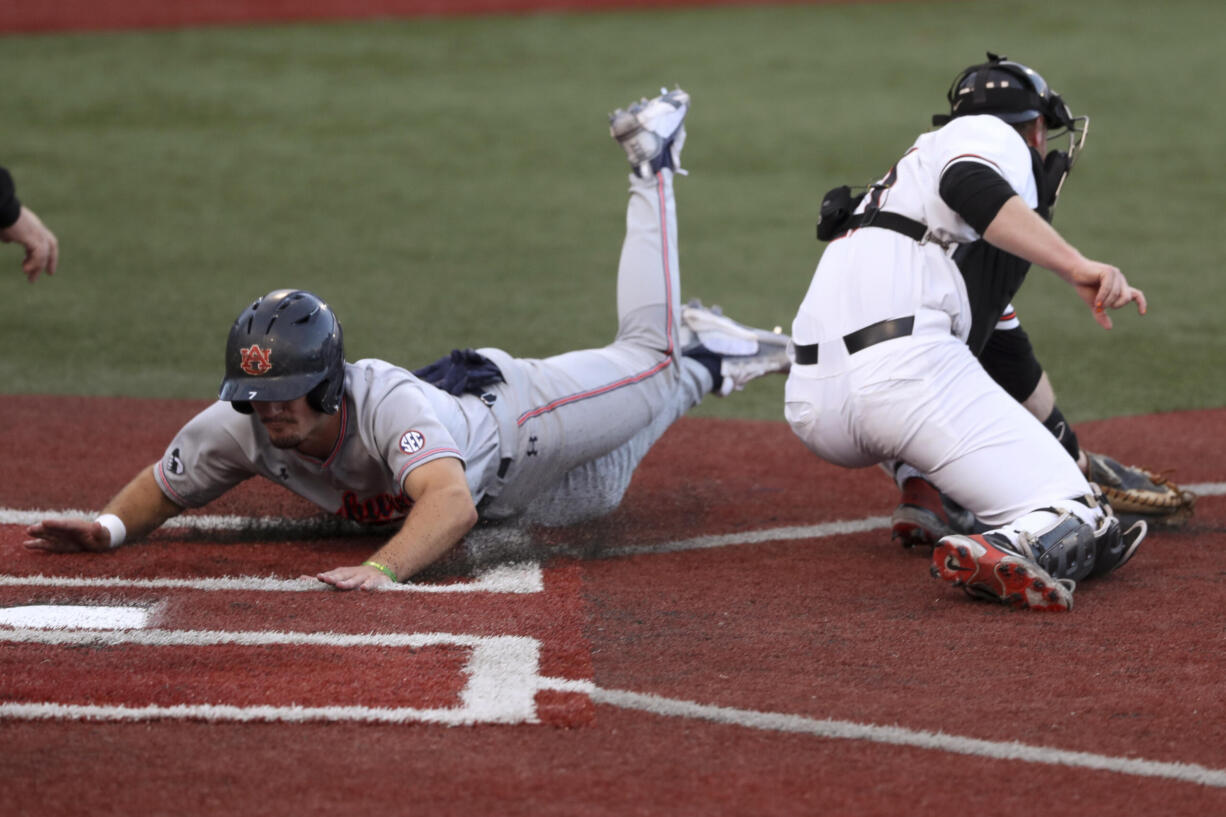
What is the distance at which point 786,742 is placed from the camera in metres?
3.06

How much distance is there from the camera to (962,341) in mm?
4441

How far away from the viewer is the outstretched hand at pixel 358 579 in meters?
3.86

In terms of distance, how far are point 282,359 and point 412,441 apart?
1.32 feet

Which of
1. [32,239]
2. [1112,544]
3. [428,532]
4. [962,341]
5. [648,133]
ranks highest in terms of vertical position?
[648,133]

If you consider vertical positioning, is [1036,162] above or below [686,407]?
above

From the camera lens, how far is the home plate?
3.67 meters

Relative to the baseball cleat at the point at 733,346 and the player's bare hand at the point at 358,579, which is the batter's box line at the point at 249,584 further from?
the baseball cleat at the point at 733,346

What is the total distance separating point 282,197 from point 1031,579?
8.07 meters

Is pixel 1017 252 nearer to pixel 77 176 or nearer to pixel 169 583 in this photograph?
pixel 169 583

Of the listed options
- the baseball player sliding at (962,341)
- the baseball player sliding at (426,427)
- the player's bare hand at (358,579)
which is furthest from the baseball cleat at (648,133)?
the player's bare hand at (358,579)

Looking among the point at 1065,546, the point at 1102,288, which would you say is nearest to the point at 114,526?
the point at 1065,546

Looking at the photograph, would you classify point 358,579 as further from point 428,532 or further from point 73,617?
point 73,617

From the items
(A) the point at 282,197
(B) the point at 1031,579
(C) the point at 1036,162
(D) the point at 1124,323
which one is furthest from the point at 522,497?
(A) the point at 282,197

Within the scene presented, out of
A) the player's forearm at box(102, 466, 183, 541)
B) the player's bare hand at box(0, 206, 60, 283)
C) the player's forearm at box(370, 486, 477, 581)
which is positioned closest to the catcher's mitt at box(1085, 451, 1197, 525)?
the player's forearm at box(370, 486, 477, 581)
